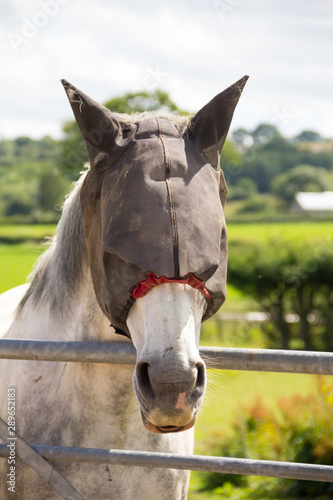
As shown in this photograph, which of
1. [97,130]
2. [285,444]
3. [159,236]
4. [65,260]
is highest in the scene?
[97,130]

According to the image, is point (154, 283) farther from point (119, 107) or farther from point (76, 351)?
point (119, 107)

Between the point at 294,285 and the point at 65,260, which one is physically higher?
the point at 65,260

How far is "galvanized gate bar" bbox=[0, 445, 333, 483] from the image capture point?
1989 mm

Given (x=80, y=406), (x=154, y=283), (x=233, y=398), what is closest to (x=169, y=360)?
(x=154, y=283)

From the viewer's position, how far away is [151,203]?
6.35 feet

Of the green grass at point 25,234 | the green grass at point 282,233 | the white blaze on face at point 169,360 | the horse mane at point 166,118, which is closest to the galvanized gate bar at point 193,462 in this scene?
the white blaze on face at point 169,360

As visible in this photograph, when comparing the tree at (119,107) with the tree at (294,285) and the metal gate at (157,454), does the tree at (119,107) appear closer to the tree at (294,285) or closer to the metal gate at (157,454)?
the tree at (294,285)

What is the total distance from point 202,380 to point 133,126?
101cm

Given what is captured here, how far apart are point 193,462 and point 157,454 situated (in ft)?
0.47

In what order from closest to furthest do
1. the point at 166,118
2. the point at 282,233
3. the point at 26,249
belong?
the point at 166,118 < the point at 282,233 < the point at 26,249

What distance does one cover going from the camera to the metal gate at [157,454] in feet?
6.37

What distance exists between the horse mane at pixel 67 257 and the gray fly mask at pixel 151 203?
144 millimetres

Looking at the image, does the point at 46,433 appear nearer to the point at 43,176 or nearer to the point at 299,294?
the point at 299,294

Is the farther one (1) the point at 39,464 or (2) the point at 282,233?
(2) the point at 282,233
